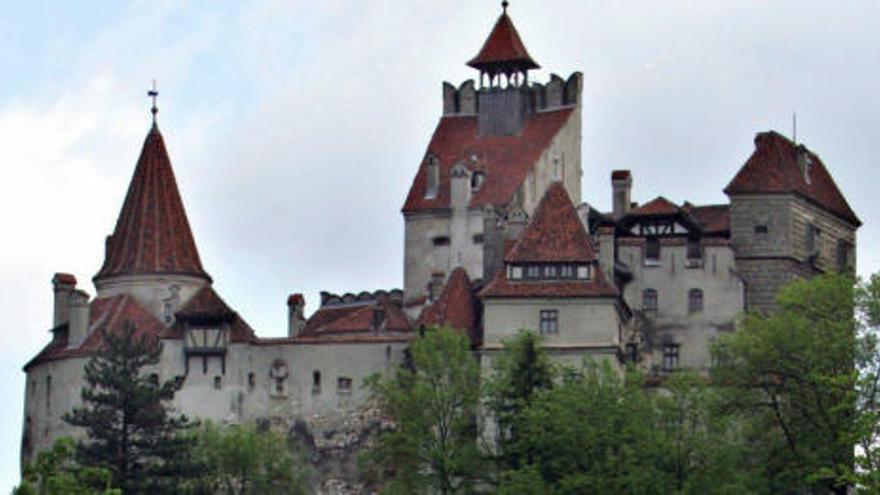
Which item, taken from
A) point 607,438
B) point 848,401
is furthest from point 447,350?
point 848,401

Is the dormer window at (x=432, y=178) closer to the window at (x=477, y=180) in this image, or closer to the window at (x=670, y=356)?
the window at (x=477, y=180)

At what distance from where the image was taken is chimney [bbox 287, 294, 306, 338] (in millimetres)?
121562

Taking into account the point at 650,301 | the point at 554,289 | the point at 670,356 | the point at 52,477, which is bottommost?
the point at 52,477

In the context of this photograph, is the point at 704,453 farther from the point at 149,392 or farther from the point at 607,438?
the point at 149,392

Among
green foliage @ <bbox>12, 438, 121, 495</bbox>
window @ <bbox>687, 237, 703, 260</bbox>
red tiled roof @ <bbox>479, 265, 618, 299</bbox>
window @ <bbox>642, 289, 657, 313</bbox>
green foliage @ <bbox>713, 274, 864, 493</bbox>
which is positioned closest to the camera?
green foliage @ <bbox>12, 438, 121, 495</bbox>

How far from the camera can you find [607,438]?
344 feet

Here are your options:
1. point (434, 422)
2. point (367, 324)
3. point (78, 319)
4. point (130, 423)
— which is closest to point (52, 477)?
point (434, 422)

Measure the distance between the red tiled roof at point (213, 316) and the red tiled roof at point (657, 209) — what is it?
1541 cm

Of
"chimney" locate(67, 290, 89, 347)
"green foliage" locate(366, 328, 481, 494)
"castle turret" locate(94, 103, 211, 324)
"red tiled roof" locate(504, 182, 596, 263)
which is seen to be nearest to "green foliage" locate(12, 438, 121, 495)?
"green foliage" locate(366, 328, 481, 494)

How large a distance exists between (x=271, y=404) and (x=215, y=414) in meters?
2.12

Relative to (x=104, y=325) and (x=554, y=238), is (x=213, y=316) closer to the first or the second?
(x=104, y=325)

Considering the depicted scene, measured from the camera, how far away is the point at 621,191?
397ft

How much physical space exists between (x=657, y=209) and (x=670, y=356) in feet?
19.0

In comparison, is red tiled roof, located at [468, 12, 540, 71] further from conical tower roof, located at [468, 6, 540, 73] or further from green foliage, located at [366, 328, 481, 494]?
green foliage, located at [366, 328, 481, 494]
